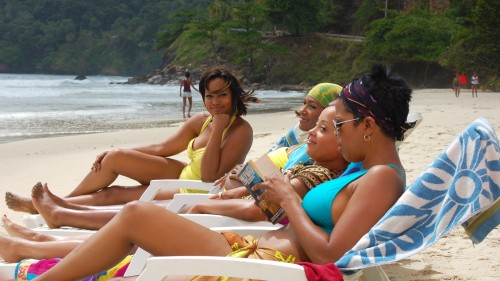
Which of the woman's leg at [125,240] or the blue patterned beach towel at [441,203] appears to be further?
the woman's leg at [125,240]

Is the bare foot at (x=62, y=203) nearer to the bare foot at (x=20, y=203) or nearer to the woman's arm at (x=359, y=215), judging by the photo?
the bare foot at (x=20, y=203)

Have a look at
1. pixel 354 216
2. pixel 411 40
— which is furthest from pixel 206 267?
pixel 411 40

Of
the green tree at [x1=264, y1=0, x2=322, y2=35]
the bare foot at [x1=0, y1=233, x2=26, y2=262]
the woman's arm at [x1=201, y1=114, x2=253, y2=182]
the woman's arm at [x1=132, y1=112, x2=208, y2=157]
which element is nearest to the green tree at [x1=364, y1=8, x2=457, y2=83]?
the green tree at [x1=264, y1=0, x2=322, y2=35]

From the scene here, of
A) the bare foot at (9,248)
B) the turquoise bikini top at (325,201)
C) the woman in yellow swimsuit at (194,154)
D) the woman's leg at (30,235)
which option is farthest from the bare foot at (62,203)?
the turquoise bikini top at (325,201)

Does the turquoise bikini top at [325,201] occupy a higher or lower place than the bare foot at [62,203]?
higher

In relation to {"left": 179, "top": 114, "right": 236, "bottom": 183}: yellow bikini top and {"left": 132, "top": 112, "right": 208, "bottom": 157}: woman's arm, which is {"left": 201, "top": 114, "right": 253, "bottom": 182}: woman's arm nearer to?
{"left": 179, "top": 114, "right": 236, "bottom": 183}: yellow bikini top

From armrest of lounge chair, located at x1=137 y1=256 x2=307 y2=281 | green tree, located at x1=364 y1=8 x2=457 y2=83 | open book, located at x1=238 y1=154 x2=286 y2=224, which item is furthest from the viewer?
green tree, located at x1=364 y1=8 x2=457 y2=83

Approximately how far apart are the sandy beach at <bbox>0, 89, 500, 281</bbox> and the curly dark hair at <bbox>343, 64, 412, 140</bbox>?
1462 millimetres

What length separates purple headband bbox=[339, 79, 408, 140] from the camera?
8.02 feet

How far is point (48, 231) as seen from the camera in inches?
142

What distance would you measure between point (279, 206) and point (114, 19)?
11183 cm

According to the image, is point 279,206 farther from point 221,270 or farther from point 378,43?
point 378,43

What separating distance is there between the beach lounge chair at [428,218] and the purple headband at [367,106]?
253 mm

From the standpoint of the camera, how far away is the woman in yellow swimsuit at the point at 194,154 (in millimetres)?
4301
